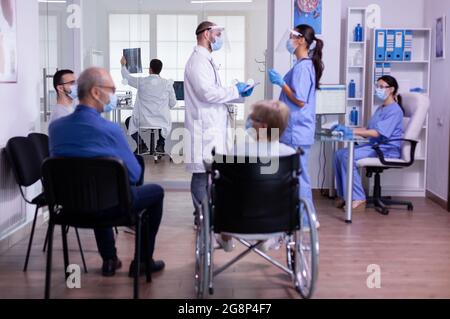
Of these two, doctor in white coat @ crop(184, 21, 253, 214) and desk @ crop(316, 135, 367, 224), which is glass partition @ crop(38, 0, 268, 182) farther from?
doctor in white coat @ crop(184, 21, 253, 214)

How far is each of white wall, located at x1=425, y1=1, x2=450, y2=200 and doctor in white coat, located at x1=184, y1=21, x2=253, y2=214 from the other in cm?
234

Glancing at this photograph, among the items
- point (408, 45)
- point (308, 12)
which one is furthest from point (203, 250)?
point (408, 45)

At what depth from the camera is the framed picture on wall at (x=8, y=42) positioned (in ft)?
13.1

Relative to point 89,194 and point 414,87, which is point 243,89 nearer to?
point 89,194

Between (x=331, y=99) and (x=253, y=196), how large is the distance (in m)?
3.01

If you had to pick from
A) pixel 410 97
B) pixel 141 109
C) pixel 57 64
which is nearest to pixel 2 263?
pixel 57 64

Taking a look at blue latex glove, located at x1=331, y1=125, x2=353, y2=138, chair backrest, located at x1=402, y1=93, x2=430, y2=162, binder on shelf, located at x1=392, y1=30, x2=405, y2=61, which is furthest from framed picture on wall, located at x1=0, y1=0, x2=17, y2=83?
binder on shelf, located at x1=392, y1=30, x2=405, y2=61

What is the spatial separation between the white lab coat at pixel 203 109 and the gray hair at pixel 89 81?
56.1 inches

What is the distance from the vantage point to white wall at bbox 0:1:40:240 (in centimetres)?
405

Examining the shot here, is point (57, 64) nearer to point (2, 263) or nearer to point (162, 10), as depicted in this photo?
point (162, 10)

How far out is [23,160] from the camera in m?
3.85

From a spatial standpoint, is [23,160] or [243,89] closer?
[23,160]
